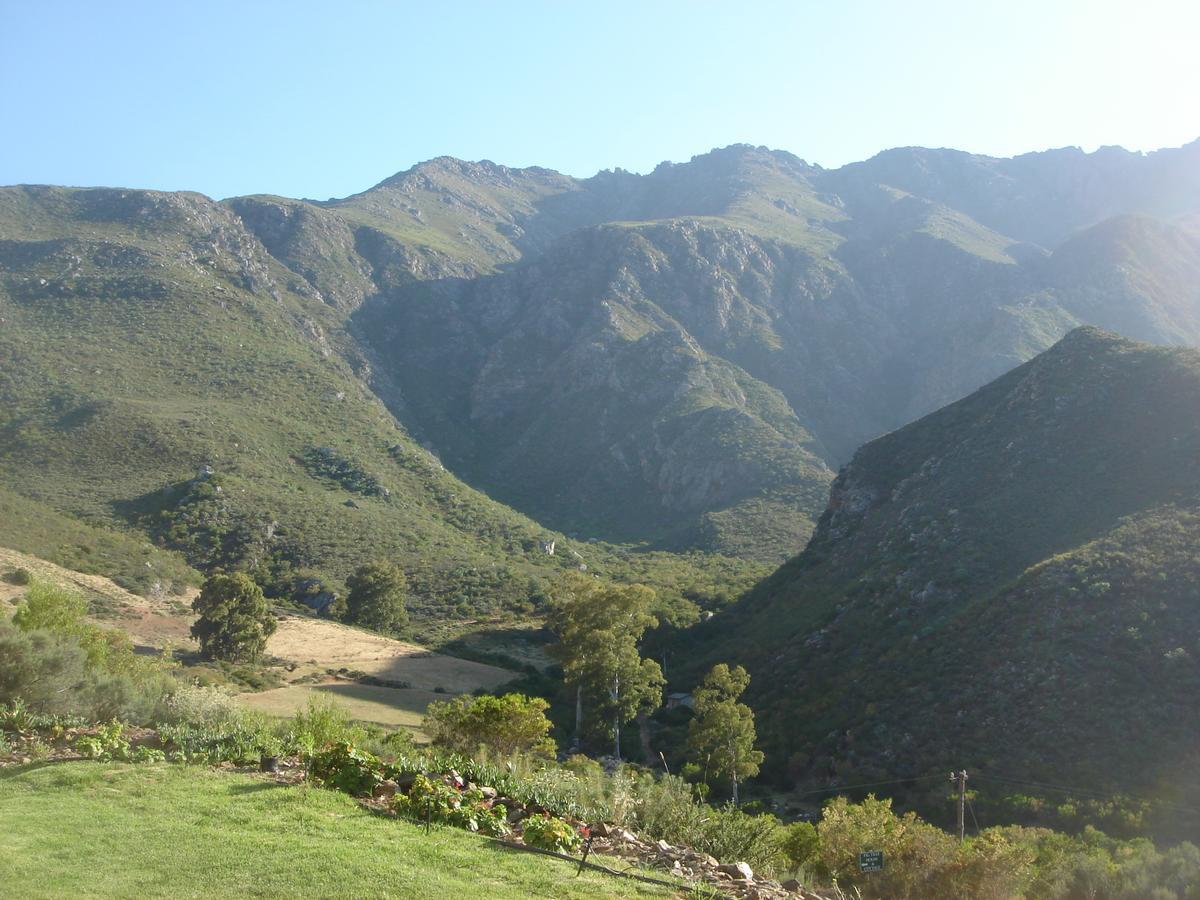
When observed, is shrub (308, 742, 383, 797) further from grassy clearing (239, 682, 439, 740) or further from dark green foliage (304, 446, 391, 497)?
dark green foliage (304, 446, 391, 497)

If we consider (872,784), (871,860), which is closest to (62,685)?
(871,860)

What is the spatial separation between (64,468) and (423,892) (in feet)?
206

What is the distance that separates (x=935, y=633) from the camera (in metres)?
30.3

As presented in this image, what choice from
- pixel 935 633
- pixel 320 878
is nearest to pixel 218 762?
pixel 320 878

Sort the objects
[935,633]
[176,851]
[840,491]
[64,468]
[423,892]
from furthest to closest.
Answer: [64,468], [840,491], [935,633], [176,851], [423,892]

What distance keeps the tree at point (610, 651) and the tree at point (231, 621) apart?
15.9 metres

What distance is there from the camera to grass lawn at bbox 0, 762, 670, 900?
7.83m

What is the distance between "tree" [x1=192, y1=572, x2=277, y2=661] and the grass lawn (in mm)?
31518

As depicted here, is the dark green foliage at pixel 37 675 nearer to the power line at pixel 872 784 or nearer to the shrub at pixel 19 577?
the power line at pixel 872 784

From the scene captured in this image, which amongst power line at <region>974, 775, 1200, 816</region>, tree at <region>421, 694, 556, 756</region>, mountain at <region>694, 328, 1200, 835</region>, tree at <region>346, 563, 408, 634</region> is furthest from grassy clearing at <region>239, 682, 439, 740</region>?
power line at <region>974, 775, 1200, 816</region>

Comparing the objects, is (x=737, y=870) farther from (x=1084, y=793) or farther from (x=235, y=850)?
(x=1084, y=793)

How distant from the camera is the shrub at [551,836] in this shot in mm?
9391

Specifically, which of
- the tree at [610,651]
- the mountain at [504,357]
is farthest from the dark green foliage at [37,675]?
the mountain at [504,357]

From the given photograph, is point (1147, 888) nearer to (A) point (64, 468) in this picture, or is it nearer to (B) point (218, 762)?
(B) point (218, 762)
